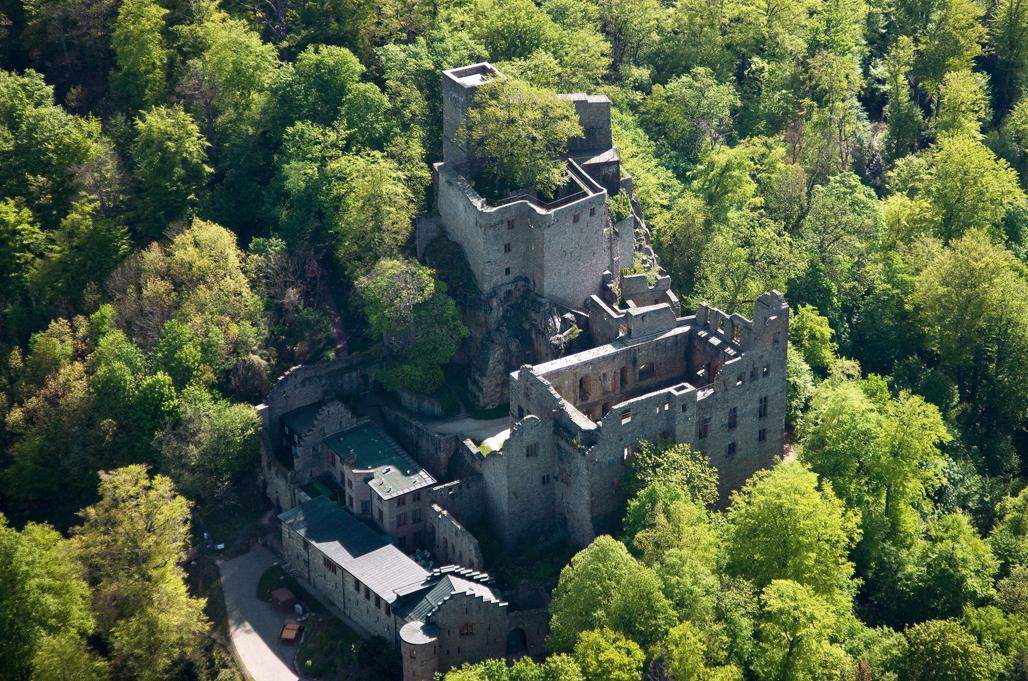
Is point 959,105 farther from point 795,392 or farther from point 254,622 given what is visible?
point 254,622

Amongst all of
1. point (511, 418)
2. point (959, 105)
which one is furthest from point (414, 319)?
point (959, 105)

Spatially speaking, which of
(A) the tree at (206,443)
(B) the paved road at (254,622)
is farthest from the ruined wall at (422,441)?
(B) the paved road at (254,622)

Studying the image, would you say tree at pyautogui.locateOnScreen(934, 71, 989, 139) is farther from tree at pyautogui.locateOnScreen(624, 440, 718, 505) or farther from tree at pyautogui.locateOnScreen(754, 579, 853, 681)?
tree at pyautogui.locateOnScreen(754, 579, 853, 681)

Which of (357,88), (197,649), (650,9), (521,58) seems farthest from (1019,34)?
(197,649)

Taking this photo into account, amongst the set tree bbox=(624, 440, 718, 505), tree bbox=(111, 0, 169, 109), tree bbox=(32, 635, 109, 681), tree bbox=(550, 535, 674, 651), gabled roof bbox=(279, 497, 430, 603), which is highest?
tree bbox=(111, 0, 169, 109)

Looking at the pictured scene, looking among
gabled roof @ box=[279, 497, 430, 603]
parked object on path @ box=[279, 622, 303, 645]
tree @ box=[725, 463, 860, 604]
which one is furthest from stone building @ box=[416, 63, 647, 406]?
parked object on path @ box=[279, 622, 303, 645]
